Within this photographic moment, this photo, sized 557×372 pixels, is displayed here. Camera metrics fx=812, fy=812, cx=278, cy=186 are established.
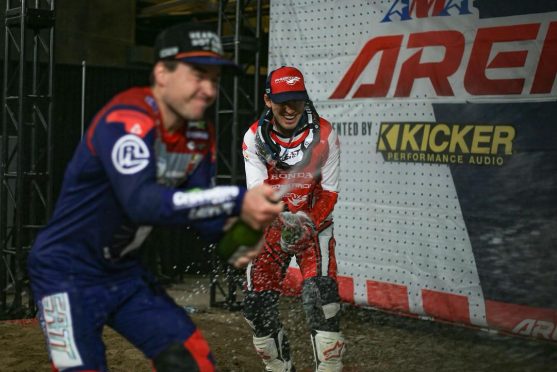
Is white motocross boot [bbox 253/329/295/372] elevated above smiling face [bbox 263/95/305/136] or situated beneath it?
situated beneath

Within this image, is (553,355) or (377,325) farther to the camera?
(377,325)

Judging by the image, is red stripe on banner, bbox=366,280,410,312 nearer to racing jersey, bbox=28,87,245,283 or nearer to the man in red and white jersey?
the man in red and white jersey

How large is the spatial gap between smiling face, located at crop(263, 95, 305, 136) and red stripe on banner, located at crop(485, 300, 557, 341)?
3030 millimetres

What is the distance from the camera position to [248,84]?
527 inches

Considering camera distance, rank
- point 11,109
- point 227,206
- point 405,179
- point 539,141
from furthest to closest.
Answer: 1. point 11,109
2. point 405,179
3. point 539,141
4. point 227,206

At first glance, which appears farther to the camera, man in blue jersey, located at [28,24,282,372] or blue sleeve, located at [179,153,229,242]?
blue sleeve, located at [179,153,229,242]

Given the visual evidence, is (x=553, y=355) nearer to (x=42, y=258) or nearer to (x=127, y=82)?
(x=42, y=258)

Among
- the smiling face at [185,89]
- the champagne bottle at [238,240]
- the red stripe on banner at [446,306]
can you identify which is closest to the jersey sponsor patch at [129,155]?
the smiling face at [185,89]

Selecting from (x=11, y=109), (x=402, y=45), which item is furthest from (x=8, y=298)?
(x=402, y=45)

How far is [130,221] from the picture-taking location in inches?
137

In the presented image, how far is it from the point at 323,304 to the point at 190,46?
9.51ft

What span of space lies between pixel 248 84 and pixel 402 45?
5221 millimetres

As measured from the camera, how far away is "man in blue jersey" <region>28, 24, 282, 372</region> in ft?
10.8

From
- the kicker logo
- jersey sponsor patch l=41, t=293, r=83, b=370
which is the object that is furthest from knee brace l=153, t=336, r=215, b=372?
the kicker logo
